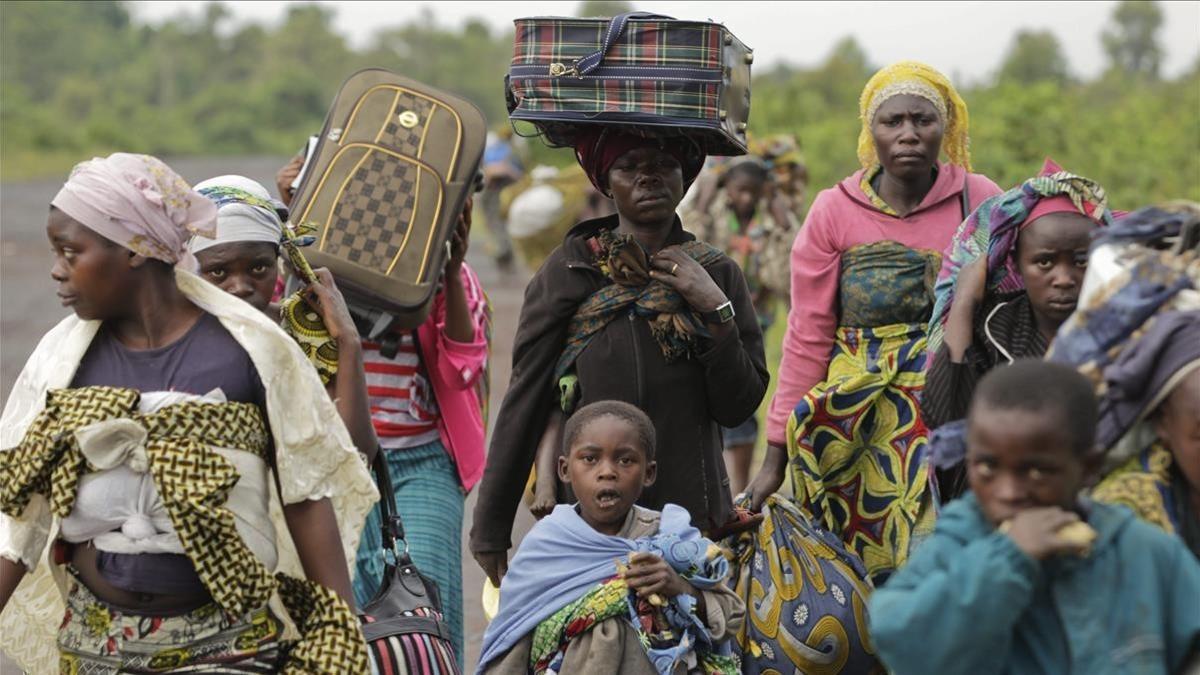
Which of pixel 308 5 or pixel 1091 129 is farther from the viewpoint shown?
pixel 308 5

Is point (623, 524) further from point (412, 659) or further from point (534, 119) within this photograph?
point (534, 119)

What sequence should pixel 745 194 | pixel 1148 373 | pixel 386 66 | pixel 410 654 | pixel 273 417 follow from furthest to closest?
pixel 386 66
pixel 745 194
pixel 410 654
pixel 273 417
pixel 1148 373

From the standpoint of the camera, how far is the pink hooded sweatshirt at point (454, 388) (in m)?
6.54

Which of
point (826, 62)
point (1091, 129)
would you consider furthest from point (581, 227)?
point (826, 62)

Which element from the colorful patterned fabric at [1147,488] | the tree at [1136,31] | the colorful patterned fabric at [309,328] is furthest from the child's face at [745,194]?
the tree at [1136,31]

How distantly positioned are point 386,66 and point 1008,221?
26.0m

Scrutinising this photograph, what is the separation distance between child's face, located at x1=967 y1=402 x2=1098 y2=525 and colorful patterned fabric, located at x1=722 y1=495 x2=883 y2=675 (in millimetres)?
2475

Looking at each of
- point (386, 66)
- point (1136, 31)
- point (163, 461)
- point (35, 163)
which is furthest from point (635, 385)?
point (1136, 31)

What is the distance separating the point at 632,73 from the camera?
5.50 meters

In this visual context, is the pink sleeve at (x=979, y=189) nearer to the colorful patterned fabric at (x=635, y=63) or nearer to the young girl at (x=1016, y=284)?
the young girl at (x=1016, y=284)

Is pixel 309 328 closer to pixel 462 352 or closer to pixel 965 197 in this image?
pixel 462 352

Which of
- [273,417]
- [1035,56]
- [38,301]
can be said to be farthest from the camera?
[1035,56]

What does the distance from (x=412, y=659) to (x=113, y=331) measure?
3.87ft

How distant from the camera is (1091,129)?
841 inches
